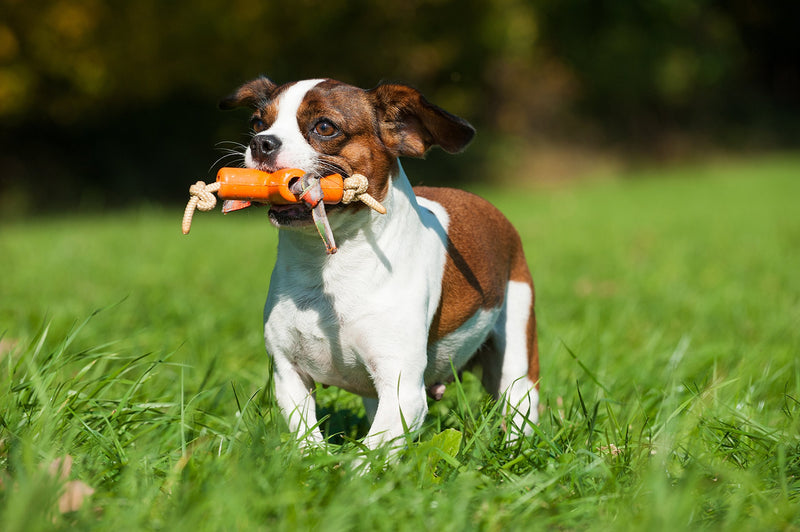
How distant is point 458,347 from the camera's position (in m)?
3.25

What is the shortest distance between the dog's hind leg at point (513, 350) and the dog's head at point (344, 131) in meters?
0.98

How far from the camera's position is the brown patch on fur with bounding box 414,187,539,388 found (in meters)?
3.16

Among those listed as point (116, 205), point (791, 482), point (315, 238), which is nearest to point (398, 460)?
point (315, 238)

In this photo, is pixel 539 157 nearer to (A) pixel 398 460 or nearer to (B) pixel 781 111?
(B) pixel 781 111

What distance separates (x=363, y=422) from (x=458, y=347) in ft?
1.84

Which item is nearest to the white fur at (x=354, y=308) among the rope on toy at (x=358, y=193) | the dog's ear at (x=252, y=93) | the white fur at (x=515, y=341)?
the rope on toy at (x=358, y=193)

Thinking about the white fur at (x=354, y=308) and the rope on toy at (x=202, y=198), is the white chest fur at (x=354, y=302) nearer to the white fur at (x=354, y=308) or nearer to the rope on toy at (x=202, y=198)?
the white fur at (x=354, y=308)

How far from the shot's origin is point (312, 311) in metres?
2.82

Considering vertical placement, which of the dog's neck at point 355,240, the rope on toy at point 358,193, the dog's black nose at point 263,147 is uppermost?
the dog's black nose at point 263,147

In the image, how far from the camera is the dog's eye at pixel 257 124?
3.06 metres

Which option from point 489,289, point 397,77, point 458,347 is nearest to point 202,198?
point 458,347

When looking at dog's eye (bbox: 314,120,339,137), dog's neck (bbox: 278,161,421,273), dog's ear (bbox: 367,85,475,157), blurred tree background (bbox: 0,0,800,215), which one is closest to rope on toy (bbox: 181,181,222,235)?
dog's neck (bbox: 278,161,421,273)

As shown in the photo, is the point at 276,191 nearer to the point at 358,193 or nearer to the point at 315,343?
the point at 358,193

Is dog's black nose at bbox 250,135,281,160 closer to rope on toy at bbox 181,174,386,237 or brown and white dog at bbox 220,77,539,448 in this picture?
brown and white dog at bbox 220,77,539,448
